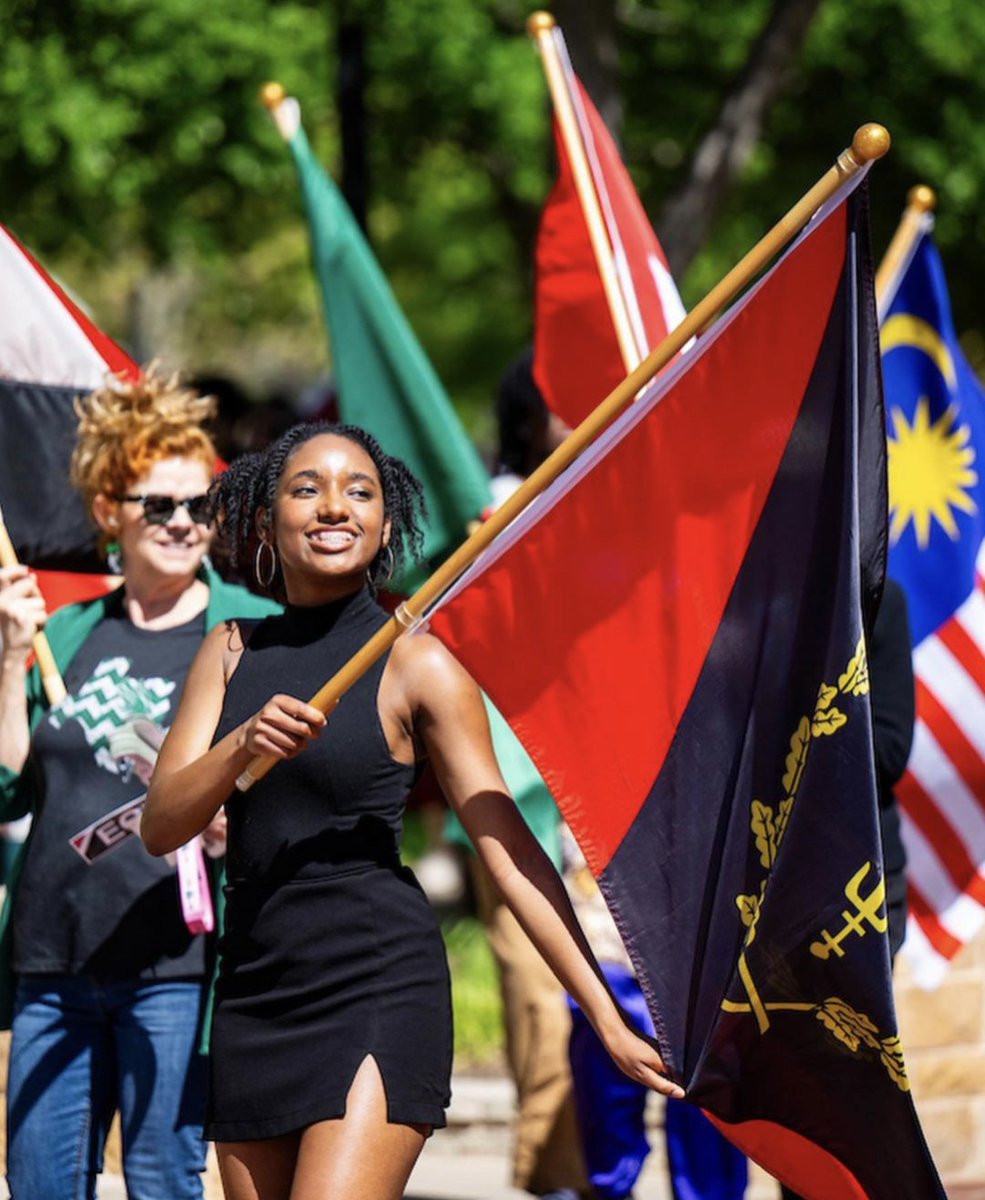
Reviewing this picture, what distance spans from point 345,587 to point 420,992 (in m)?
0.76

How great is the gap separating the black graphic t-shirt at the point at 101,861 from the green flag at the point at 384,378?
1753mm

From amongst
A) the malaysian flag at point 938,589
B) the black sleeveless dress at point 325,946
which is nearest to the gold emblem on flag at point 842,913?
the black sleeveless dress at point 325,946

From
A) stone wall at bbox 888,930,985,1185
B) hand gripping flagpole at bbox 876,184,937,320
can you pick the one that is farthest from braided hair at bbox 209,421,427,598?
stone wall at bbox 888,930,985,1185

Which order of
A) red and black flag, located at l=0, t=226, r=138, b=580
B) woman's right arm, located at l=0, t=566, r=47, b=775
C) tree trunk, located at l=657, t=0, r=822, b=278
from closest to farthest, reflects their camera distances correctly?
A: 1. woman's right arm, located at l=0, t=566, r=47, b=775
2. red and black flag, located at l=0, t=226, r=138, b=580
3. tree trunk, located at l=657, t=0, r=822, b=278

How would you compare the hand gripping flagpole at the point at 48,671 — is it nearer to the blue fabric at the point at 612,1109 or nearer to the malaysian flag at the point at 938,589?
the blue fabric at the point at 612,1109

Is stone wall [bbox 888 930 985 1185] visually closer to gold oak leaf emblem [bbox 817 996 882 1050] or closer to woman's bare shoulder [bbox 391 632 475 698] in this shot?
gold oak leaf emblem [bbox 817 996 882 1050]

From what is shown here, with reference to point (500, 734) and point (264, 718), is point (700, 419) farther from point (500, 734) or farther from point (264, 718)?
point (500, 734)

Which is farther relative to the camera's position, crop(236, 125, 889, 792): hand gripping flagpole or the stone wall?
the stone wall

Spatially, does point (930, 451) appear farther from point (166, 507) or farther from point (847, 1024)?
point (847, 1024)

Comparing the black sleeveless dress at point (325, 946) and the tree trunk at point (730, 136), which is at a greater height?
the tree trunk at point (730, 136)

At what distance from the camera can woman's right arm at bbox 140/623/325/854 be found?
149 inches

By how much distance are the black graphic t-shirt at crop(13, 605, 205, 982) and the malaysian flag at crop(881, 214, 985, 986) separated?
2326mm

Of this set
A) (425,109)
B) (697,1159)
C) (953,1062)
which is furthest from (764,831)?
(425,109)

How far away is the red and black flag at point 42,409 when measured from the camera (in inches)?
224
